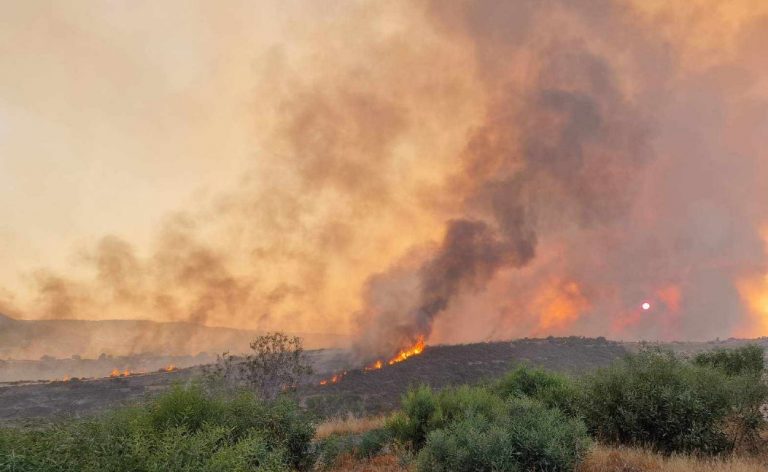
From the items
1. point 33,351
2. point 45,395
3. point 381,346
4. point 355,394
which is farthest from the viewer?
point 33,351

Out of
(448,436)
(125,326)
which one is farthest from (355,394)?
(125,326)

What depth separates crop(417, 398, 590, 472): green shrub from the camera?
10.3 m

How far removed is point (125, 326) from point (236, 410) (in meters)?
216

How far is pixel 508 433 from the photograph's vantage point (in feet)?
36.6

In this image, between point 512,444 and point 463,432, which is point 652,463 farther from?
point 463,432

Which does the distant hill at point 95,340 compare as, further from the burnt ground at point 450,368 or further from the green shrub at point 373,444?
the green shrub at point 373,444

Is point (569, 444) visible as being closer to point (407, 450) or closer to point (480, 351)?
point (407, 450)

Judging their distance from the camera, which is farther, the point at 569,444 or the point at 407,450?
the point at 407,450

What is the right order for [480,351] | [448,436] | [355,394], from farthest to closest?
[480,351] → [355,394] → [448,436]

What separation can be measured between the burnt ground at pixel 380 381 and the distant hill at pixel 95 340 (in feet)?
301

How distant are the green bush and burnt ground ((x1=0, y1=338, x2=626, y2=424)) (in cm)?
1303

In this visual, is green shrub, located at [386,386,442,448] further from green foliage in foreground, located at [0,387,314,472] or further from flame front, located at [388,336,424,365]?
flame front, located at [388,336,424,365]

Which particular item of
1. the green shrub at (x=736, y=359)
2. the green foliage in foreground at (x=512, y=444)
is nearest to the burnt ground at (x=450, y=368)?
the green shrub at (x=736, y=359)

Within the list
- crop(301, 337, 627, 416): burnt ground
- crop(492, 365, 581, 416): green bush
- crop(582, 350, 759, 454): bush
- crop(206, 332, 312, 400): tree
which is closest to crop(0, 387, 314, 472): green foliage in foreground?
crop(582, 350, 759, 454): bush
